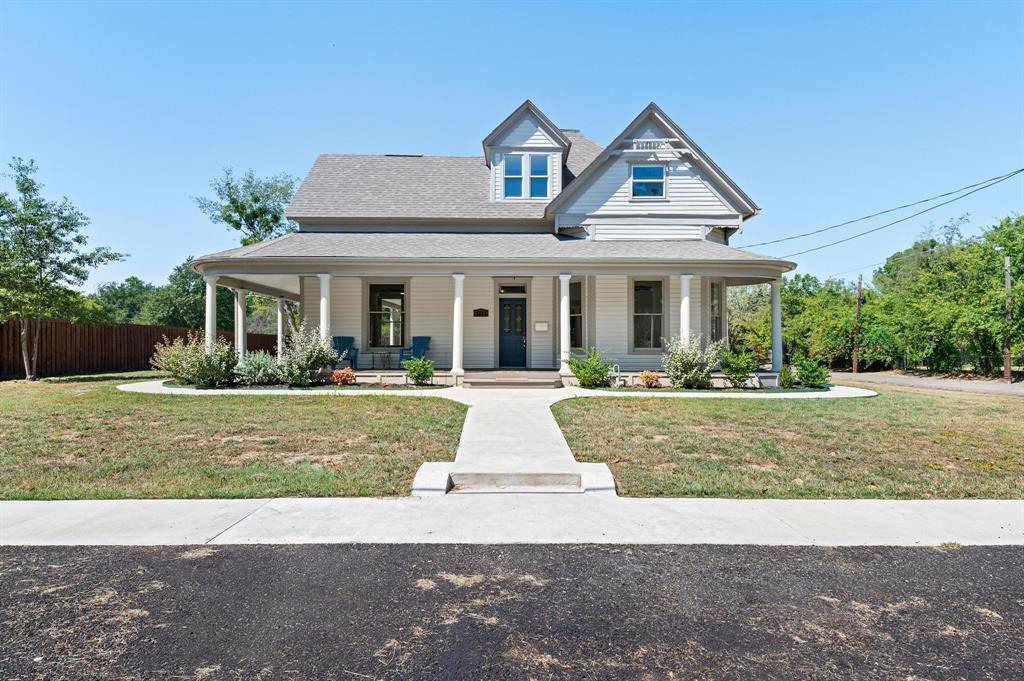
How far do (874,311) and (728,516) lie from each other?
2871 cm

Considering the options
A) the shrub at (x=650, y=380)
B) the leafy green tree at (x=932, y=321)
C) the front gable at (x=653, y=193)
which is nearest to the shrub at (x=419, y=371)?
the shrub at (x=650, y=380)

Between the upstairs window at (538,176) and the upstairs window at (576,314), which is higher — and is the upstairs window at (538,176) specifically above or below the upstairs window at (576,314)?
A: above

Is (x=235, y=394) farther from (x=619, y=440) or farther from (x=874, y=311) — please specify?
(x=874, y=311)

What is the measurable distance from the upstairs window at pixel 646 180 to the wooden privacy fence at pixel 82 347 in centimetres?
1895

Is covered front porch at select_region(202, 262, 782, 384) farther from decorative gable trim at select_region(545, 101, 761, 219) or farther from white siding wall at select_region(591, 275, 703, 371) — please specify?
decorative gable trim at select_region(545, 101, 761, 219)

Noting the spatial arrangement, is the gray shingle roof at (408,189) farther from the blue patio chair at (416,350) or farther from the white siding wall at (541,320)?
the blue patio chair at (416,350)

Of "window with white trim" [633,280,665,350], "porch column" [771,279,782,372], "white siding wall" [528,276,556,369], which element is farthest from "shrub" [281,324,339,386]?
"porch column" [771,279,782,372]

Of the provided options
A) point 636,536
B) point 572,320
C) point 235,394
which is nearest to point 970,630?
point 636,536

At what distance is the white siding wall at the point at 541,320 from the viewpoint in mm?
16906

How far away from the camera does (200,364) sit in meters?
13.6

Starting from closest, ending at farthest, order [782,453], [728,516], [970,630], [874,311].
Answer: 1. [970,630]
2. [728,516]
3. [782,453]
4. [874,311]

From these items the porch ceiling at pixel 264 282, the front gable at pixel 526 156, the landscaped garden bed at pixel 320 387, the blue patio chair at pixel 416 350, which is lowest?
the landscaped garden bed at pixel 320 387

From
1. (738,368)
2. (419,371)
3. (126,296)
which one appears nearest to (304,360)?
(419,371)

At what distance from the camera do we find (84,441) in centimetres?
782
